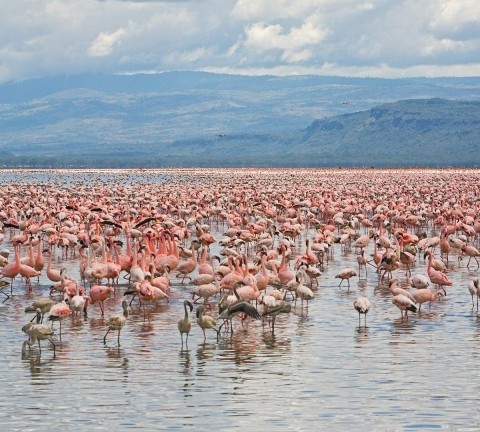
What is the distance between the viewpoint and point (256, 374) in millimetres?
13117

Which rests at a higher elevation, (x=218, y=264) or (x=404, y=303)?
(x=404, y=303)

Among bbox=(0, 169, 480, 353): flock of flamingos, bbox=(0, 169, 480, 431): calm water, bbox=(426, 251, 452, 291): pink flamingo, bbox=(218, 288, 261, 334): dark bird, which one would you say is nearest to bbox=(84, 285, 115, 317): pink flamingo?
bbox=(0, 169, 480, 353): flock of flamingos

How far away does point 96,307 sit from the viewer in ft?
58.8

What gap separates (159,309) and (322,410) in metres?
6.73

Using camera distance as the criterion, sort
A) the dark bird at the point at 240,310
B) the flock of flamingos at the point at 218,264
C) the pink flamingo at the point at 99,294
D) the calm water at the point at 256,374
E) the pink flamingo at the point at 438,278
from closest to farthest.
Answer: the calm water at the point at 256,374 → the dark bird at the point at 240,310 → the flock of flamingos at the point at 218,264 → the pink flamingo at the point at 99,294 → the pink flamingo at the point at 438,278

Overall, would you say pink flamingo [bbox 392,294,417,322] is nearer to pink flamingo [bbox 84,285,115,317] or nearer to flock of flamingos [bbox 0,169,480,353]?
flock of flamingos [bbox 0,169,480,353]

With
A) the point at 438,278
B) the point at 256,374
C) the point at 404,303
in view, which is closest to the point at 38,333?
the point at 256,374

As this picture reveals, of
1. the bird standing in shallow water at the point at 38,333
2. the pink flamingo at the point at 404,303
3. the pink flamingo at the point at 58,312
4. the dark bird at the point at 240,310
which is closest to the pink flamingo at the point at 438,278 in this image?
the pink flamingo at the point at 404,303

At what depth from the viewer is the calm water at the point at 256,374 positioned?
11.2m

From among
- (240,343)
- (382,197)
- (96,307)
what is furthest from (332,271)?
(382,197)

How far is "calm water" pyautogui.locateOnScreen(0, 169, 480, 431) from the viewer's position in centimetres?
1116

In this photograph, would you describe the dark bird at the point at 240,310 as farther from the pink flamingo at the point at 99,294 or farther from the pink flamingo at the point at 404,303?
the pink flamingo at the point at 99,294

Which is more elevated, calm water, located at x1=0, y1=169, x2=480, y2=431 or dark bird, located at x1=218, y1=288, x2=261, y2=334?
dark bird, located at x1=218, y1=288, x2=261, y2=334

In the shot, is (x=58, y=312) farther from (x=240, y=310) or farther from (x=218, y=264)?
(x=218, y=264)
